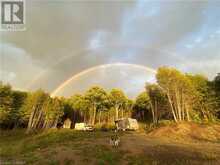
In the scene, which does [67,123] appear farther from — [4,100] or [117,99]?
[4,100]

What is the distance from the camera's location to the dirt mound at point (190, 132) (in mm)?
29234

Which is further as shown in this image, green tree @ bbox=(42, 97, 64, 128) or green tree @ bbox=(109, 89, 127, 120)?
green tree @ bbox=(109, 89, 127, 120)

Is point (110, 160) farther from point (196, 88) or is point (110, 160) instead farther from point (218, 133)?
point (196, 88)

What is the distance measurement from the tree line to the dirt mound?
1190 cm

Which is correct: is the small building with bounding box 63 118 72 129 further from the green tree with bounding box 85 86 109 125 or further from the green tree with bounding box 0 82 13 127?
the green tree with bounding box 0 82 13 127

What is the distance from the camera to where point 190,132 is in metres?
31.5

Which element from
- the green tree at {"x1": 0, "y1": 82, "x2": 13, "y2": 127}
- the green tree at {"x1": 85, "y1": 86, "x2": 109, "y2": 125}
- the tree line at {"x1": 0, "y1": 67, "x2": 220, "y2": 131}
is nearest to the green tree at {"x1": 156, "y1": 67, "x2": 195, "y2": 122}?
the tree line at {"x1": 0, "y1": 67, "x2": 220, "y2": 131}

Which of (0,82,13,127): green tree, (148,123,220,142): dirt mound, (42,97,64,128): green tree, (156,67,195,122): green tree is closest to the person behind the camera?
(148,123,220,142): dirt mound

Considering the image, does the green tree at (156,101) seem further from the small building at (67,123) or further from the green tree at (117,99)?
the small building at (67,123)

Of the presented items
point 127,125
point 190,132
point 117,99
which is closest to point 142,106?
point 117,99

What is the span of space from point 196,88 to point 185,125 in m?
17.9

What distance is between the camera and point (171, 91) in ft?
→ 150

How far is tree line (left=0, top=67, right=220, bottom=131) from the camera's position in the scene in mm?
45281

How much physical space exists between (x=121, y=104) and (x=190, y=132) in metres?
37.5
